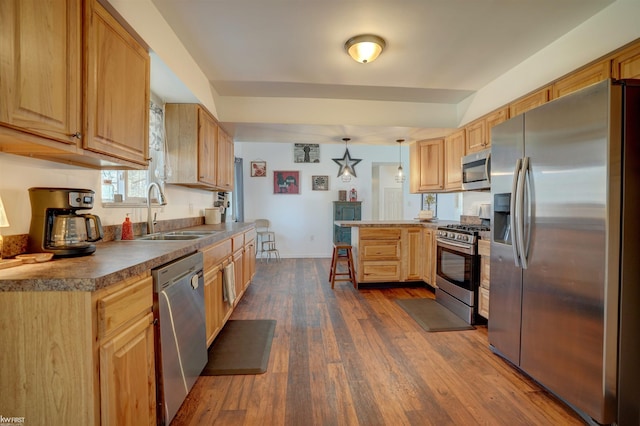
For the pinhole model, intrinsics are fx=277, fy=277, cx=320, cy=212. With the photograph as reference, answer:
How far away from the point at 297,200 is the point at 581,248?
5.35m

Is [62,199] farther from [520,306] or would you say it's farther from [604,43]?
[604,43]

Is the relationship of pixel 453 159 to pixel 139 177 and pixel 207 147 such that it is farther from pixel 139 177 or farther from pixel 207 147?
pixel 139 177

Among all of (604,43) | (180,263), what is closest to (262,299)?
(180,263)

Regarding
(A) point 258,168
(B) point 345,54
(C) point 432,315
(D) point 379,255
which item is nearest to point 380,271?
(D) point 379,255

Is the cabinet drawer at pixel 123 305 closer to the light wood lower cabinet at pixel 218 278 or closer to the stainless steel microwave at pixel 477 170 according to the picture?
the light wood lower cabinet at pixel 218 278

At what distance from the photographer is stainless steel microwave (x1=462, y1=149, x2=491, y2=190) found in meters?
2.92

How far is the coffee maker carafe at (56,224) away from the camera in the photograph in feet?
4.17

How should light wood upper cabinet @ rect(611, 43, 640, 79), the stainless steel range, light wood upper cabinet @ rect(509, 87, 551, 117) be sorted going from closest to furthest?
light wood upper cabinet @ rect(611, 43, 640, 79) < light wood upper cabinet @ rect(509, 87, 551, 117) < the stainless steel range

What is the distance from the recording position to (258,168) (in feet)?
20.7

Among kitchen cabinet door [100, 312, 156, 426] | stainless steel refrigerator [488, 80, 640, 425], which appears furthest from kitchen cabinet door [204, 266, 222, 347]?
stainless steel refrigerator [488, 80, 640, 425]

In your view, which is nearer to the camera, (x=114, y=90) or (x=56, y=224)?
(x=56, y=224)

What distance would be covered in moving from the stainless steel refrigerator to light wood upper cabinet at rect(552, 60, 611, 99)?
689 mm

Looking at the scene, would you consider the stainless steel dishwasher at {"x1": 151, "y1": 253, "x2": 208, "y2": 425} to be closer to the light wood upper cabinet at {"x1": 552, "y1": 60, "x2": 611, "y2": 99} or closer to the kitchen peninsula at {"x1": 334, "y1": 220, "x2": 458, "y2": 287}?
the kitchen peninsula at {"x1": 334, "y1": 220, "x2": 458, "y2": 287}

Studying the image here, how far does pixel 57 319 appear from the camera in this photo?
0.94m
